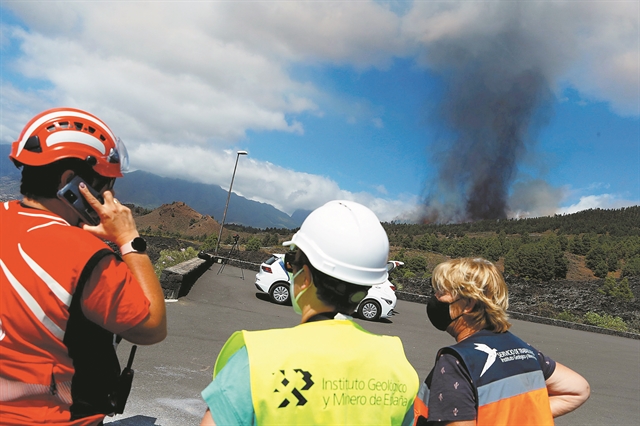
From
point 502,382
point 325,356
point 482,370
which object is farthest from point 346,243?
point 502,382

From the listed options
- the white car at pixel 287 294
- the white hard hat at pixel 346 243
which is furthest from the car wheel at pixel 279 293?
the white hard hat at pixel 346 243

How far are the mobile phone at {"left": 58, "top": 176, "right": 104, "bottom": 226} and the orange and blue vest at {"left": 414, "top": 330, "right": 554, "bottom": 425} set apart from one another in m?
1.52

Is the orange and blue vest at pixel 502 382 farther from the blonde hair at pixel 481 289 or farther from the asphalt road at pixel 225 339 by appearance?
the asphalt road at pixel 225 339

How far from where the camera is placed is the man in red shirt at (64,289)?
155 cm

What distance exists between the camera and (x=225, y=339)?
848cm

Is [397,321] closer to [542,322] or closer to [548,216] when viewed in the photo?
[542,322]

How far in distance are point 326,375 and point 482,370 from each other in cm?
93

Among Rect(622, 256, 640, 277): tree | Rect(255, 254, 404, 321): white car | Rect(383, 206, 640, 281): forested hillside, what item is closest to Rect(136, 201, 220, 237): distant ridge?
Rect(383, 206, 640, 281): forested hillside

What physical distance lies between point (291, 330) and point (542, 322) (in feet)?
74.4

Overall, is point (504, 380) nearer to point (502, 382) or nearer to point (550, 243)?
point (502, 382)

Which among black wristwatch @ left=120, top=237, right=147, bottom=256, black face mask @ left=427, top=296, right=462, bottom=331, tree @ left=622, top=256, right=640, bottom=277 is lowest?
black face mask @ left=427, top=296, right=462, bottom=331

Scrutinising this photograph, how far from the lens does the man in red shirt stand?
155 cm

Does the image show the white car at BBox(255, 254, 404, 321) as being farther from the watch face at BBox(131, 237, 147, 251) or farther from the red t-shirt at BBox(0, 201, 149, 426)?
the red t-shirt at BBox(0, 201, 149, 426)

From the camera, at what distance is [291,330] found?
153 centimetres
